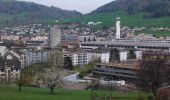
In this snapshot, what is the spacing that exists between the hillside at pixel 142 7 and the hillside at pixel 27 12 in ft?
61.7

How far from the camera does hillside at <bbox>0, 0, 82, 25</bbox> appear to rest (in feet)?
461

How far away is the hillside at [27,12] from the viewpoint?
461ft

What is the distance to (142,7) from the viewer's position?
395 feet

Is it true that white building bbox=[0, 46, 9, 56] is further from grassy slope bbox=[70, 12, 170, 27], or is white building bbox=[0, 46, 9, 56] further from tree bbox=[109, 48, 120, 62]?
grassy slope bbox=[70, 12, 170, 27]

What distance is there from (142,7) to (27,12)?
152ft

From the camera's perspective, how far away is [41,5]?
16638 cm

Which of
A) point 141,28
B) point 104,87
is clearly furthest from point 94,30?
point 104,87

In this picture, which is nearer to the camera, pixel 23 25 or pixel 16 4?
pixel 23 25

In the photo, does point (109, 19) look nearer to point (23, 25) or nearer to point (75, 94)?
point (23, 25)

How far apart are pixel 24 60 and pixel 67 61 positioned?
168 inches

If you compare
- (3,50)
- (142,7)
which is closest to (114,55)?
(3,50)

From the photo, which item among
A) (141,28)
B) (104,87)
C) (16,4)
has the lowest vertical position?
(104,87)

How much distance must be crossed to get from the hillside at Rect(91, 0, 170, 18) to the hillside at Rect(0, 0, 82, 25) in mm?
18791

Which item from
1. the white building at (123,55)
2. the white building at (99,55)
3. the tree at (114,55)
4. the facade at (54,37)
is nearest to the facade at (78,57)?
the white building at (99,55)
